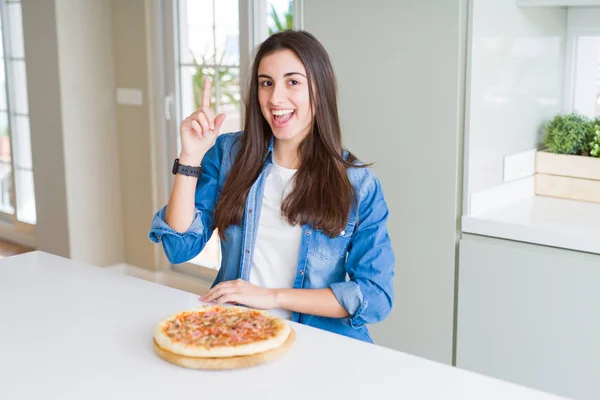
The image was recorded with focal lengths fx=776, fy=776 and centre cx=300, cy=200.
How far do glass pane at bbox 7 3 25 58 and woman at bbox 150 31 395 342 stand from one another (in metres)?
3.89

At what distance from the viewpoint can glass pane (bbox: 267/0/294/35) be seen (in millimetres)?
3818

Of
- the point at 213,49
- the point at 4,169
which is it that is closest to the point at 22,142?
the point at 4,169

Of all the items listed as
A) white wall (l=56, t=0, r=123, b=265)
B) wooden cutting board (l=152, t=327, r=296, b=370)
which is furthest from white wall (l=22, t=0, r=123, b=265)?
wooden cutting board (l=152, t=327, r=296, b=370)

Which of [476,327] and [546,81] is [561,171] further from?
[476,327]

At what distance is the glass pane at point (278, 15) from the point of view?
12.5 ft

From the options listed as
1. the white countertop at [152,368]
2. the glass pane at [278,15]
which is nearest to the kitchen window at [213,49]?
the glass pane at [278,15]

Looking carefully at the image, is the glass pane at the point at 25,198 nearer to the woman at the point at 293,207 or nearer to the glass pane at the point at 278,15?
the glass pane at the point at 278,15

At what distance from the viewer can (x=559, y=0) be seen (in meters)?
2.58

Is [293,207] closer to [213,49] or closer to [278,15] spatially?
[278,15]

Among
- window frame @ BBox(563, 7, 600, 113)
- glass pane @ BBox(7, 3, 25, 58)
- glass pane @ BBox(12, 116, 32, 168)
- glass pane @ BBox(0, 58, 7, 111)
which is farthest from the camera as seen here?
glass pane @ BBox(0, 58, 7, 111)

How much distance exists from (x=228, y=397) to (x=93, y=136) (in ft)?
11.5

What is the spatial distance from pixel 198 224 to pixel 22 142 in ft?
12.8

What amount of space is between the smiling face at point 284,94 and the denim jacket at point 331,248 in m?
0.15

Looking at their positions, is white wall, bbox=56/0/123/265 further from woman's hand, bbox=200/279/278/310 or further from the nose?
woman's hand, bbox=200/279/278/310
